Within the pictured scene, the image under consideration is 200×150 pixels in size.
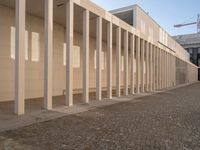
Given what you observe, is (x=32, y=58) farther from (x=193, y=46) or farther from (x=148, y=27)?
(x=193, y=46)

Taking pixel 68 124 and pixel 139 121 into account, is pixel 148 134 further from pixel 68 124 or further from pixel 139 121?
pixel 68 124

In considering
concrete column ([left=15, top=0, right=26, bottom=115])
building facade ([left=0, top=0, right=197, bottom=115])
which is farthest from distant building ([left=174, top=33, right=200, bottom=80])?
concrete column ([left=15, top=0, right=26, bottom=115])

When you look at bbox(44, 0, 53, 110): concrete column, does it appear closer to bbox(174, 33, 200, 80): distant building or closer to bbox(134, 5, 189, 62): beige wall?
bbox(134, 5, 189, 62): beige wall

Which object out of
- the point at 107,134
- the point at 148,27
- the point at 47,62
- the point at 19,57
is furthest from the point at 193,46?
the point at 107,134

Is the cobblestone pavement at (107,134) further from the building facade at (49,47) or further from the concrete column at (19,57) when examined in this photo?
the building facade at (49,47)

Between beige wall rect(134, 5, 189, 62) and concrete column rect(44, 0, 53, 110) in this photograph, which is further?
beige wall rect(134, 5, 189, 62)

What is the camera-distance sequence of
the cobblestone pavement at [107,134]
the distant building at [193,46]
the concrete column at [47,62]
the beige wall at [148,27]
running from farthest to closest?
the distant building at [193,46] < the beige wall at [148,27] < the concrete column at [47,62] < the cobblestone pavement at [107,134]

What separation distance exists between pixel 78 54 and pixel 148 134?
9.93 meters

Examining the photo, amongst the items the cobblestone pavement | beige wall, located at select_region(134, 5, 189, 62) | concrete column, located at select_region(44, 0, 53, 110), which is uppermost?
beige wall, located at select_region(134, 5, 189, 62)

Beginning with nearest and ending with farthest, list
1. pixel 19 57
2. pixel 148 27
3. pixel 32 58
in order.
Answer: pixel 19 57 → pixel 32 58 → pixel 148 27

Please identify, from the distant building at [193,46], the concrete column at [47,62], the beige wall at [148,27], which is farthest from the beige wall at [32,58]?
the distant building at [193,46]

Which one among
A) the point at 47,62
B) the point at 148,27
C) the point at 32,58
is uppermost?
the point at 148,27

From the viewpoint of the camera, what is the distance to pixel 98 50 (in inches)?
413

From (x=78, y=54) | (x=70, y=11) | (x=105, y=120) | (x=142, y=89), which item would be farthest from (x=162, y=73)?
(x=105, y=120)
